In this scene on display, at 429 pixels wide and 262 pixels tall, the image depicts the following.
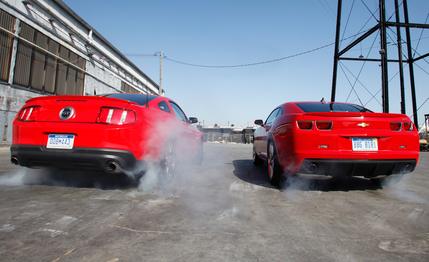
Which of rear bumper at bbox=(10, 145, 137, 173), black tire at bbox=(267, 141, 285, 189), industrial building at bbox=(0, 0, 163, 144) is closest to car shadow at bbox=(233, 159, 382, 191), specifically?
black tire at bbox=(267, 141, 285, 189)

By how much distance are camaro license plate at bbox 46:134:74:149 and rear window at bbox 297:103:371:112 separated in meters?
2.90

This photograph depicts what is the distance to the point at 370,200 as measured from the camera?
10.3 feet

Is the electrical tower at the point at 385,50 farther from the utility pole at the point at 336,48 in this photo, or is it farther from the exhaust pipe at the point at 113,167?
the exhaust pipe at the point at 113,167

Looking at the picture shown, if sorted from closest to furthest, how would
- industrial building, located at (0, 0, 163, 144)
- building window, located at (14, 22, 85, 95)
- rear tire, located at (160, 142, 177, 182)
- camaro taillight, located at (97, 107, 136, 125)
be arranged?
camaro taillight, located at (97, 107, 136, 125), rear tire, located at (160, 142, 177, 182), industrial building, located at (0, 0, 163, 144), building window, located at (14, 22, 85, 95)

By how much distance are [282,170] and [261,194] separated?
50 centimetres

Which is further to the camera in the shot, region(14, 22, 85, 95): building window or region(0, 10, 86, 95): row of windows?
region(14, 22, 85, 95): building window

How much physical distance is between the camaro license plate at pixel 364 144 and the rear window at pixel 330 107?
65 centimetres

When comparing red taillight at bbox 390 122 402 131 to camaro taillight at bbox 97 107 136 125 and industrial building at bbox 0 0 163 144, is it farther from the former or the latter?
industrial building at bbox 0 0 163 144

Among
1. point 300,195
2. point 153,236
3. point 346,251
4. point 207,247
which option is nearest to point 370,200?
point 300,195

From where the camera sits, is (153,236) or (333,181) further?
(333,181)

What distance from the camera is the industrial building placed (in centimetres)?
1088

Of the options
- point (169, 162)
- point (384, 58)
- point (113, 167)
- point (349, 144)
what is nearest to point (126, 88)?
point (384, 58)

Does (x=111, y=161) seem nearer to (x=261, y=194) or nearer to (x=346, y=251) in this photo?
(x=261, y=194)

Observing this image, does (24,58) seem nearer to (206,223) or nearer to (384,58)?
(206,223)
